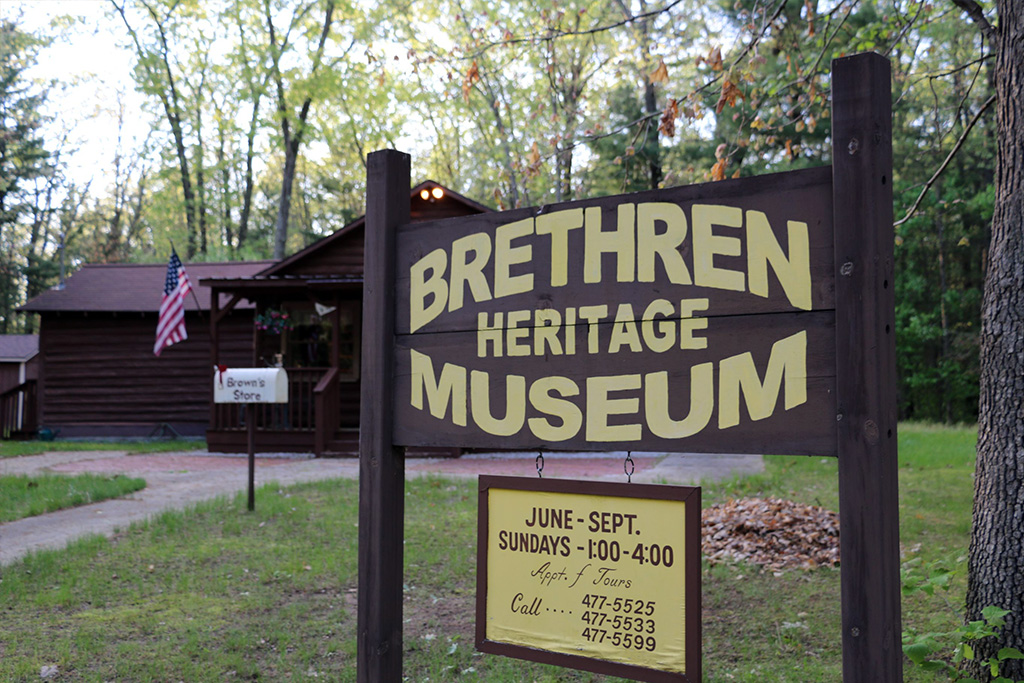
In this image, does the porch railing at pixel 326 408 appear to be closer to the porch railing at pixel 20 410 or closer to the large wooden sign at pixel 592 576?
the porch railing at pixel 20 410

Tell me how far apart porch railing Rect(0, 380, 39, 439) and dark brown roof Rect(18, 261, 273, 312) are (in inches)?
81.9

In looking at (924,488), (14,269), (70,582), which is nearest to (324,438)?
(70,582)

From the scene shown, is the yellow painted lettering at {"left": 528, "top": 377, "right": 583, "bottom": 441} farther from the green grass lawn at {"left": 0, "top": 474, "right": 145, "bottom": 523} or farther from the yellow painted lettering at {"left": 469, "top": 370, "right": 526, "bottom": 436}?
the green grass lawn at {"left": 0, "top": 474, "right": 145, "bottom": 523}

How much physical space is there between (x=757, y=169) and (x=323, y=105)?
17.9 meters

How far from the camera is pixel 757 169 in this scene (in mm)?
21406

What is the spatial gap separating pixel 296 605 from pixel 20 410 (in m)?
17.9

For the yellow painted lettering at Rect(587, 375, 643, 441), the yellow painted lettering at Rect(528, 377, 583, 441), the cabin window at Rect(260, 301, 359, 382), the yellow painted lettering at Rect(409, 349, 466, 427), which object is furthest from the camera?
the cabin window at Rect(260, 301, 359, 382)

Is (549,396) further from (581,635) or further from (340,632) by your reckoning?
(340,632)

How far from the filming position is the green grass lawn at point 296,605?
3938 millimetres

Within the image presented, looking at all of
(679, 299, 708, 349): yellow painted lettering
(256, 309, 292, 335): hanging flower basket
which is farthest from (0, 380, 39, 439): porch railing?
(679, 299, 708, 349): yellow painted lettering

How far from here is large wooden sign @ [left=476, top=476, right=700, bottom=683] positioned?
2.23 m

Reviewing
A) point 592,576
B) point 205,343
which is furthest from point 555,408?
point 205,343

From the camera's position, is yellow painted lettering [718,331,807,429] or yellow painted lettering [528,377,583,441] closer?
yellow painted lettering [718,331,807,429]

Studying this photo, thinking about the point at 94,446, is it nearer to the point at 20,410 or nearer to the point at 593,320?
the point at 20,410
